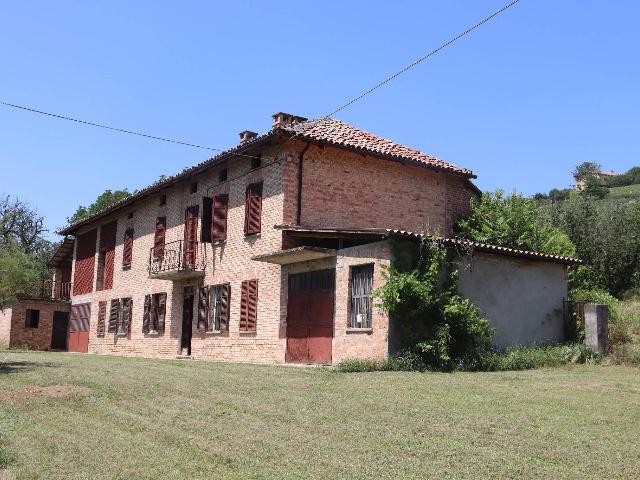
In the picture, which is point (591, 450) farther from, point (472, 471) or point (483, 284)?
point (483, 284)

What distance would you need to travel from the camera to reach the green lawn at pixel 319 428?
19.3 feet

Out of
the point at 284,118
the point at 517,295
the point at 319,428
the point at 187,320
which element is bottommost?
the point at 319,428

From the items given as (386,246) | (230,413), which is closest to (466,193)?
(386,246)

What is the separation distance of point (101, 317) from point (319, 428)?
25463mm

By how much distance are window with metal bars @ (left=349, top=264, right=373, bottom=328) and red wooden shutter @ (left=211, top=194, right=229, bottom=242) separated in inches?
262

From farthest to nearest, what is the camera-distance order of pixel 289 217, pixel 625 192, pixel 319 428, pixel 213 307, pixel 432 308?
pixel 625 192
pixel 213 307
pixel 289 217
pixel 432 308
pixel 319 428

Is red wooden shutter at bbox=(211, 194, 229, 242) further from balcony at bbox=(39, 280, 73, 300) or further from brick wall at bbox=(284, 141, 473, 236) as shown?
balcony at bbox=(39, 280, 73, 300)

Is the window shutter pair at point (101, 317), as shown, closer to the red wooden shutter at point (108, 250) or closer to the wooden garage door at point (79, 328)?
the red wooden shutter at point (108, 250)

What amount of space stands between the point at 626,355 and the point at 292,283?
8293 millimetres

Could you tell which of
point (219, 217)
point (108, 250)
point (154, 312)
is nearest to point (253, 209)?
point (219, 217)

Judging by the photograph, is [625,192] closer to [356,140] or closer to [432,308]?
[356,140]

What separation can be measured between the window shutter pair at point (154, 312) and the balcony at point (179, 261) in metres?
1.10

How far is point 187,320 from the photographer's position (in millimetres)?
24234

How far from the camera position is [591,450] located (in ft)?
21.2
